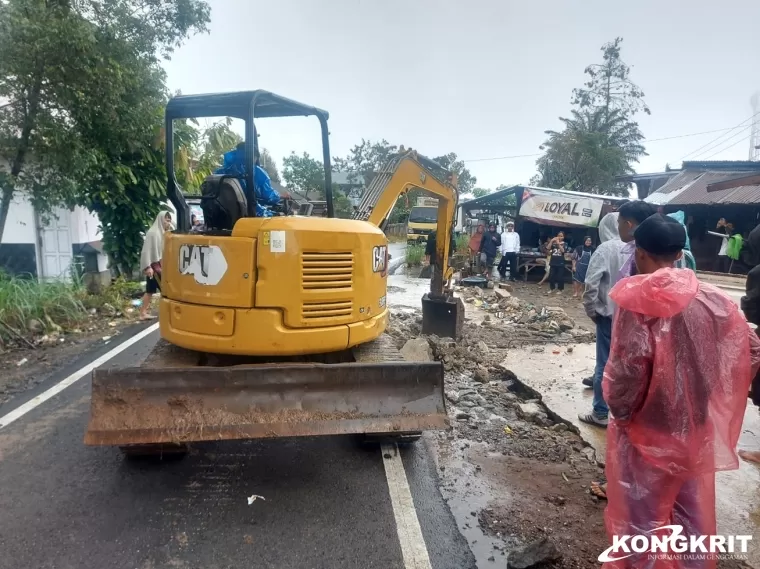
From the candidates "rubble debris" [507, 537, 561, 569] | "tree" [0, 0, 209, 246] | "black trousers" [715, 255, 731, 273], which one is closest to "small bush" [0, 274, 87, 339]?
"tree" [0, 0, 209, 246]

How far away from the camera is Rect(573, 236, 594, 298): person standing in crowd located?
11312 millimetres

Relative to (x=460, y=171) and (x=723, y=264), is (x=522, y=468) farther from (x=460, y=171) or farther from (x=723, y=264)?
(x=460, y=171)

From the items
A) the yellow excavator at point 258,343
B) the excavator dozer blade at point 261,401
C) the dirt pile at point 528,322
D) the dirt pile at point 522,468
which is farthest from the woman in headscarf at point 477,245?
the excavator dozer blade at point 261,401

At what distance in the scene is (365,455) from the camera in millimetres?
3965

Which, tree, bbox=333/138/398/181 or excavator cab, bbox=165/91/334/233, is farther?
tree, bbox=333/138/398/181

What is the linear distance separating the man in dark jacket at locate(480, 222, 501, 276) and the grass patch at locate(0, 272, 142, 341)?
10.3 meters

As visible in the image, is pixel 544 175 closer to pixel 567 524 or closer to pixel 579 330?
pixel 579 330

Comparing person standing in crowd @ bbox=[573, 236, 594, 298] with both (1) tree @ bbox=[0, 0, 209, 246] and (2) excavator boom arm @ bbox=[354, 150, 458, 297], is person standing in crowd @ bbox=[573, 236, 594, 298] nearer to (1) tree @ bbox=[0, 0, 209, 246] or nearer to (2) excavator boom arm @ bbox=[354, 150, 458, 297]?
(2) excavator boom arm @ bbox=[354, 150, 458, 297]

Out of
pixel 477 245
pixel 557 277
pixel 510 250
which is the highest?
pixel 477 245

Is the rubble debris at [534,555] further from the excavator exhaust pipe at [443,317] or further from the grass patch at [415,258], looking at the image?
the grass patch at [415,258]

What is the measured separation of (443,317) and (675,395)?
5.45m

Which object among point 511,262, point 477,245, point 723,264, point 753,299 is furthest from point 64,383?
point 723,264

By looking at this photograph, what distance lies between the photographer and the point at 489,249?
1584cm

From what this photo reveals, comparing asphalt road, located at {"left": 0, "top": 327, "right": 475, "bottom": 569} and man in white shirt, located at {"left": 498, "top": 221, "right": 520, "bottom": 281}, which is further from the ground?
man in white shirt, located at {"left": 498, "top": 221, "right": 520, "bottom": 281}
